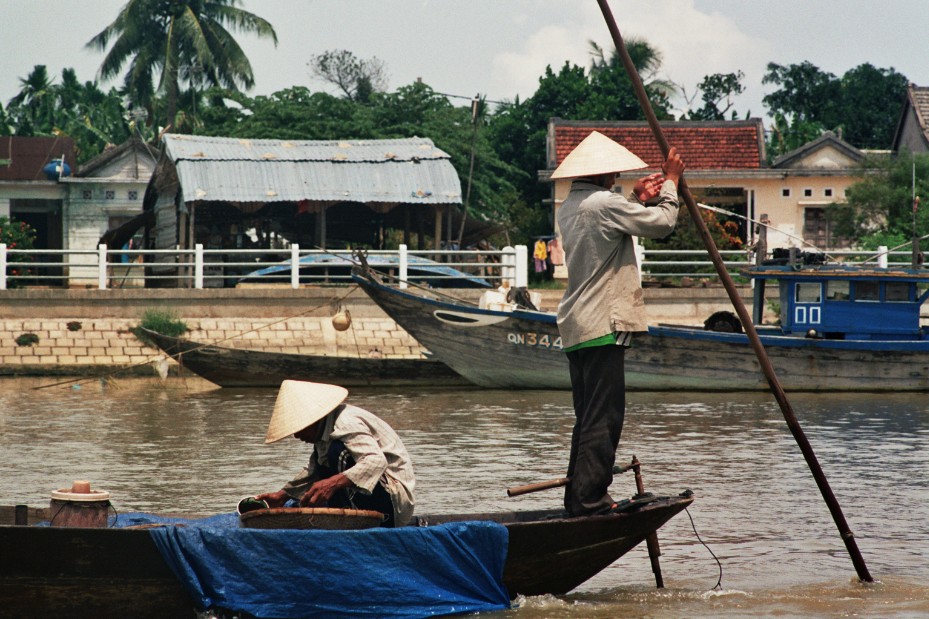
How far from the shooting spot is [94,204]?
95.0 feet

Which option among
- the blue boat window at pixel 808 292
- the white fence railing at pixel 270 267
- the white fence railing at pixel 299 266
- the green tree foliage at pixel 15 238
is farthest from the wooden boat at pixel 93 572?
the green tree foliage at pixel 15 238

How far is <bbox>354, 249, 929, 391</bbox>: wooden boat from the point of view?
50.4 feet

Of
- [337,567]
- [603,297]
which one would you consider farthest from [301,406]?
[603,297]

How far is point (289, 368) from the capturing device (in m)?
16.2

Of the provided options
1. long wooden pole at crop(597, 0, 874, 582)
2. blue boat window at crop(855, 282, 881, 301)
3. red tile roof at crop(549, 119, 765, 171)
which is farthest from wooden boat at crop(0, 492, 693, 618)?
red tile roof at crop(549, 119, 765, 171)

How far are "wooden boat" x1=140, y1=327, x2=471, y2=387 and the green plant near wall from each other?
105cm

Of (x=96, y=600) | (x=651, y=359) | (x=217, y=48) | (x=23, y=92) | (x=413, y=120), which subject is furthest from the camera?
(x=23, y=92)

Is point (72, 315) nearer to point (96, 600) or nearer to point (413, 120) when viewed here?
point (413, 120)

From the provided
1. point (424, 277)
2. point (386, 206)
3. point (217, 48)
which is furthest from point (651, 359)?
point (217, 48)

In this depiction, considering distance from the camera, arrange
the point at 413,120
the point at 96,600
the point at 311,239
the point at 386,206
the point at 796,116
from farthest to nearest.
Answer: the point at 796,116 < the point at 413,120 < the point at 311,239 < the point at 386,206 < the point at 96,600

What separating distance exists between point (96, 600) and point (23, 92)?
44.2 m

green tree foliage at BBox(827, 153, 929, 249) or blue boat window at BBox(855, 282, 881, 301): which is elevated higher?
green tree foliage at BBox(827, 153, 929, 249)

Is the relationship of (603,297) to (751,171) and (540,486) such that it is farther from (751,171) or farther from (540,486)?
(751,171)

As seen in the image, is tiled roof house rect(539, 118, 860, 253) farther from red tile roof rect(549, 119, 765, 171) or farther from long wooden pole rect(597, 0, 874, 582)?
long wooden pole rect(597, 0, 874, 582)
